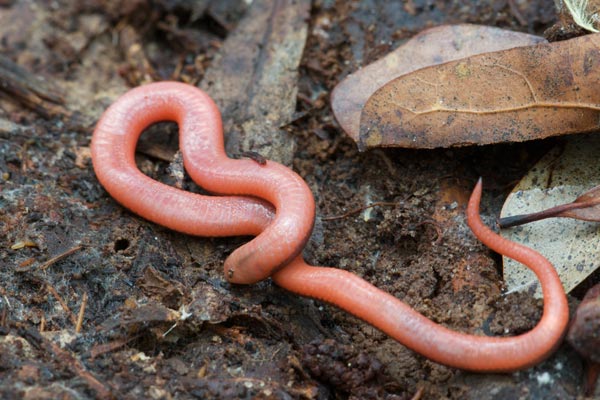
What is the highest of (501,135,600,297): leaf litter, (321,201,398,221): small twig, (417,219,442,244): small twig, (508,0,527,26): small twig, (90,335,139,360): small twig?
(508,0,527,26): small twig

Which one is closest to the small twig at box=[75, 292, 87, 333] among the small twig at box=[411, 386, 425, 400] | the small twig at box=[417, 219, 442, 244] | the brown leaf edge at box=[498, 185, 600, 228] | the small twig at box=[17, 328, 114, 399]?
the small twig at box=[17, 328, 114, 399]

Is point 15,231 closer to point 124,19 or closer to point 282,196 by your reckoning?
point 282,196

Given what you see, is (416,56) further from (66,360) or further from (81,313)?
(66,360)

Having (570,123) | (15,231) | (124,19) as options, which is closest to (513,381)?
(570,123)

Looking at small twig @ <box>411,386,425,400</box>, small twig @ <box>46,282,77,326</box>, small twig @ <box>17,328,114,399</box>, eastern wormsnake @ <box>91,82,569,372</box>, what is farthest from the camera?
small twig @ <box>46,282,77,326</box>

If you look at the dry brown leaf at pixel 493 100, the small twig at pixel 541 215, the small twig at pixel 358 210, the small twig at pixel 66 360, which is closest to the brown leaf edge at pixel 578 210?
the small twig at pixel 541 215

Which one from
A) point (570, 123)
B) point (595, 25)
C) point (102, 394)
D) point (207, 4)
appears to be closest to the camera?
point (102, 394)

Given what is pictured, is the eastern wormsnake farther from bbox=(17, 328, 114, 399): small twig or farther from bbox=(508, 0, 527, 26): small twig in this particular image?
bbox=(508, 0, 527, 26): small twig

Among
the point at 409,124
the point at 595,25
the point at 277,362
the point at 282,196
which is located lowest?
the point at 277,362
